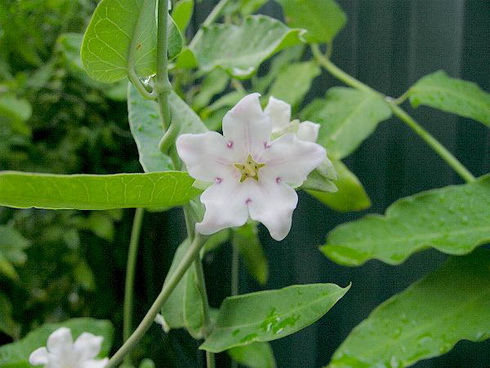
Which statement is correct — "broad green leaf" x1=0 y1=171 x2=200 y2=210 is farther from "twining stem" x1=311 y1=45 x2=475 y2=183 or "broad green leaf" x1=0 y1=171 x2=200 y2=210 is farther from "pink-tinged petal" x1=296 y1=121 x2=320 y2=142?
"twining stem" x1=311 y1=45 x2=475 y2=183

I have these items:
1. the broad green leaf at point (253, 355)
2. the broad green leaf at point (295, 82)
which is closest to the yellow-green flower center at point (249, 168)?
the broad green leaf at point (295, 82)

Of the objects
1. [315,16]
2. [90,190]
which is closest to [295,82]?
[315,16]

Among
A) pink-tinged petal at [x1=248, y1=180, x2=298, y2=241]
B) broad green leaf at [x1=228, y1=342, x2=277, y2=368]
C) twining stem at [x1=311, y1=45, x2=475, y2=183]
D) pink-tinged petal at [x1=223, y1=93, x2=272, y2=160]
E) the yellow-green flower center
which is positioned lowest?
broad green leaf at [x1=228, y1=342, x2=277, y2=368]

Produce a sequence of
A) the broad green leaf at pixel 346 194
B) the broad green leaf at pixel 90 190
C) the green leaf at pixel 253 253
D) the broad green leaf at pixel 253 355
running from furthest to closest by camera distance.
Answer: the green leaf at pixel 253 253 → the broad green leaf at pixel 253 355 → the broad green leaf at pixel 346 194 → the broad green leaf at pixel 90 190

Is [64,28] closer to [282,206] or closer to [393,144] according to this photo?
[393,144]

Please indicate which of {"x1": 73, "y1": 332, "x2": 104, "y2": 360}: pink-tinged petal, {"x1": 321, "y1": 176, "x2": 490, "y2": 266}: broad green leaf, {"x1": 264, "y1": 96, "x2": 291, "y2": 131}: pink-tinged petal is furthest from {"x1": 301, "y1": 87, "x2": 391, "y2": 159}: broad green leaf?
{"x1": 73, "y1": 332, "x2": 104, "y2": 360}: pink-tinged petal

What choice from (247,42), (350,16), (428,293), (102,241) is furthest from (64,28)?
(428,293)

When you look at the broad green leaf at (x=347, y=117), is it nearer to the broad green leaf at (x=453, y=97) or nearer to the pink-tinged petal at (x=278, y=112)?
the broad green leaf at (x=453, y=97)
